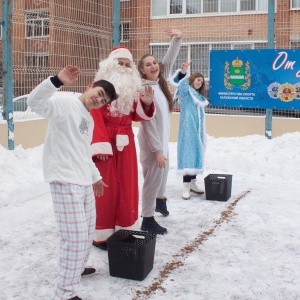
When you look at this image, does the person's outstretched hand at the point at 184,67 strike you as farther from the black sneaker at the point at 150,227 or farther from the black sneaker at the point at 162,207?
the black sneaker at the point at 150,227

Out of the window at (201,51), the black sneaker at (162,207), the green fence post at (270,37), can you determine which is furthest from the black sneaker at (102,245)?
the window at (201,51)

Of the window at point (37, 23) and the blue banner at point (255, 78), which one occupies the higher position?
the window at point (37, 23)

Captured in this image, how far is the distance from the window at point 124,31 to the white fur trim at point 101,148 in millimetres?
5495

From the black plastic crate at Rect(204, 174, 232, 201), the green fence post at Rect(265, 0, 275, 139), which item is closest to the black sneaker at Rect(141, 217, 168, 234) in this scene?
the black plastic crate at Rect(204, 174, 232, 201)

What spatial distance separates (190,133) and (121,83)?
2.34 m

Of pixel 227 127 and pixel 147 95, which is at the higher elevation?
pixel 147 95

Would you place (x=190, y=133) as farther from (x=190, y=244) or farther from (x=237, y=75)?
(x=237, y=75)

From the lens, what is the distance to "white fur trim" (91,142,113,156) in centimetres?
361

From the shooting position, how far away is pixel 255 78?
870cm

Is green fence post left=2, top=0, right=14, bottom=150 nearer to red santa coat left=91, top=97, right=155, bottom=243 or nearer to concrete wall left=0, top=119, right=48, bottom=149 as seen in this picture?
concrete wall left=0, top=119, right=48, bottom=149

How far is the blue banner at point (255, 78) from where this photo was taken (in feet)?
27.6

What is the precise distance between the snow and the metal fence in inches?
60.6

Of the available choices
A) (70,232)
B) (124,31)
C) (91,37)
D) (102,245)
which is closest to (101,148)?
(102,245)

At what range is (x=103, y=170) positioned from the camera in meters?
3.74
